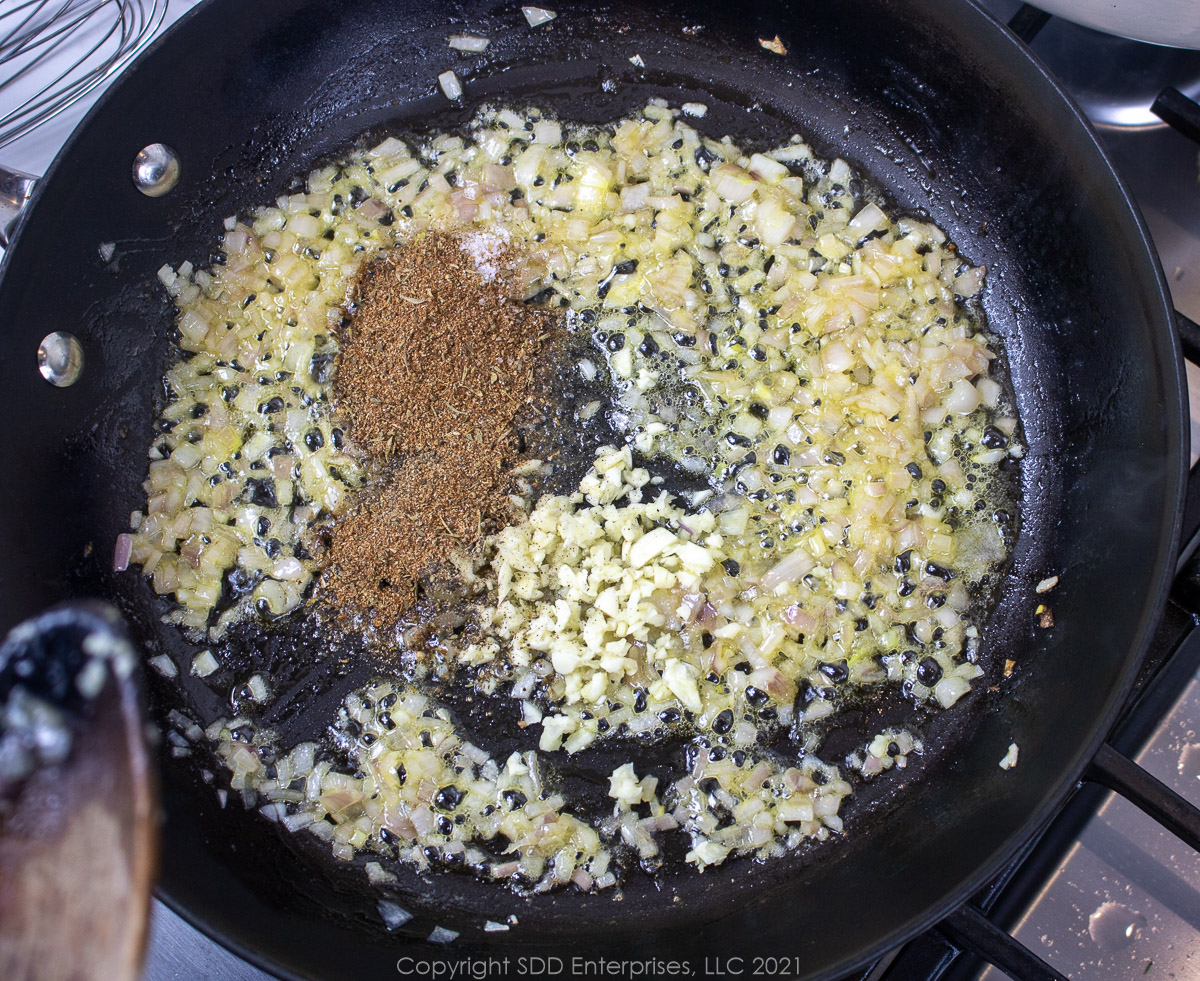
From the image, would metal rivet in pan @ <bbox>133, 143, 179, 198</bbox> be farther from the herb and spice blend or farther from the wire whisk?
the wire whisk

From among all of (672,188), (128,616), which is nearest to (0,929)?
(128,616)

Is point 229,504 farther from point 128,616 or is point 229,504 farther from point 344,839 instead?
point 344,839

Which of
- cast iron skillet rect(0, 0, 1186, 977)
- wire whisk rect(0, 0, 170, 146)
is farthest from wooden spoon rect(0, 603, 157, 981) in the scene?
wire whisk rect(0, 0, 170, 146)
